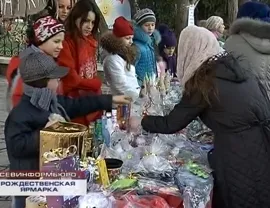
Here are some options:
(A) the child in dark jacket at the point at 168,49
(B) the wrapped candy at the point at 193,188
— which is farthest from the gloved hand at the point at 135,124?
(A) the child in dark jacket at the point at 168,49

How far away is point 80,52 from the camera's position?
3.18 meters

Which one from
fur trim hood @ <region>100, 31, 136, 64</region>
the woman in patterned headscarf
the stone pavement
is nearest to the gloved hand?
the woman in patterned headscarf

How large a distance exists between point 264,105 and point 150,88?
3.98 ft

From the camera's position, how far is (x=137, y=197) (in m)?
1.95

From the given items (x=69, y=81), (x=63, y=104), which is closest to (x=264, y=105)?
(x=63, y=104)

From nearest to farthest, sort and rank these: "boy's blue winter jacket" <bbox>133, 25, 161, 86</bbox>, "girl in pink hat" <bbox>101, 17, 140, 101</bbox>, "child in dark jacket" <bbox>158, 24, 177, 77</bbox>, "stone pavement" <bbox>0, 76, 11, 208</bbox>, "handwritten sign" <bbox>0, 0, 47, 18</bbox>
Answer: "handwritten sign" <bbox>0, 0, 47, 18</bbox>
"girl in pink hat" <bbox>101, 17, 140, 101</bbox>
"stone pavement" <bbox>0, 76, 11, 208</bbox>
"boy's blue winter jacket" <bbox>133, 25, 161, 86</bbox>
"child in dark jacket" <bbox>158, 24, 177, 77</bbox>

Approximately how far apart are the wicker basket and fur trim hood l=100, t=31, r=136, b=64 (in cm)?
171

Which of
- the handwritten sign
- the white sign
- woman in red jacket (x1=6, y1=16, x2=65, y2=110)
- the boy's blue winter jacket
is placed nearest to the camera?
the white sign

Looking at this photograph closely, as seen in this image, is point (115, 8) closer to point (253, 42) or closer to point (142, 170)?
point (253, 42)

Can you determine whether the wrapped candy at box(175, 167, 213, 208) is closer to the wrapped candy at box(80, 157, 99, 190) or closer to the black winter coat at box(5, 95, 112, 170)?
the wrapped candy at box(80, 157, 99, 190)

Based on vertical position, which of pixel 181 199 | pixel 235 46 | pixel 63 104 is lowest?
pixel 181 199

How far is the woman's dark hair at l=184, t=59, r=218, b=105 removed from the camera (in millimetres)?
2203

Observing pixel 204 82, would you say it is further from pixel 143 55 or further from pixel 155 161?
pixel 143 55

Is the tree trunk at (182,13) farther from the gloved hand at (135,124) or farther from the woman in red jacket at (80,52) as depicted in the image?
the gloved hand at (135,124)
